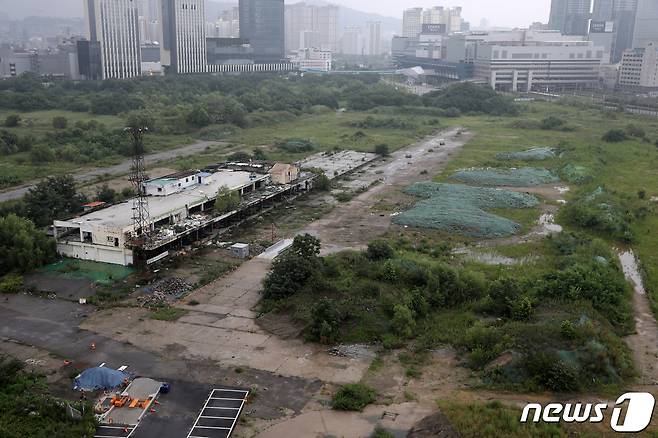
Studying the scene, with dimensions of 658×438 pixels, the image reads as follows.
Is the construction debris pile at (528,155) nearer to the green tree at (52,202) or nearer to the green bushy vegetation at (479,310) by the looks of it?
the green bushy vegetation at (479,310)

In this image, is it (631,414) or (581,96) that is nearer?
(631,414)

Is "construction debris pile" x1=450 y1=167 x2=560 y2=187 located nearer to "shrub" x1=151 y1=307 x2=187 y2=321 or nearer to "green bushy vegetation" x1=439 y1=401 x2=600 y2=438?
"shrub" x1=151 y1=307 x2=187 y2=321

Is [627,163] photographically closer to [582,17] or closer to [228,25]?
[582,17]

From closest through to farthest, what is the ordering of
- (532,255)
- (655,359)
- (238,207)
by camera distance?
(655,359)
(532,255)
(238,207)

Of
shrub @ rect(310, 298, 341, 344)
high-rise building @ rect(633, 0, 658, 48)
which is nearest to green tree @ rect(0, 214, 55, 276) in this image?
shrub @ rect(310, 298, 341, 344)

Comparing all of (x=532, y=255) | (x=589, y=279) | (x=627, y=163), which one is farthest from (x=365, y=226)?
(x=627, y=163)

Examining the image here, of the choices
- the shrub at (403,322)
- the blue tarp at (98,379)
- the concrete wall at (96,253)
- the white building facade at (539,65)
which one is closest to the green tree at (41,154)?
the concrete wall at (96,253)

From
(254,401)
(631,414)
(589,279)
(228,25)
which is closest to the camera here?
(631,414)
